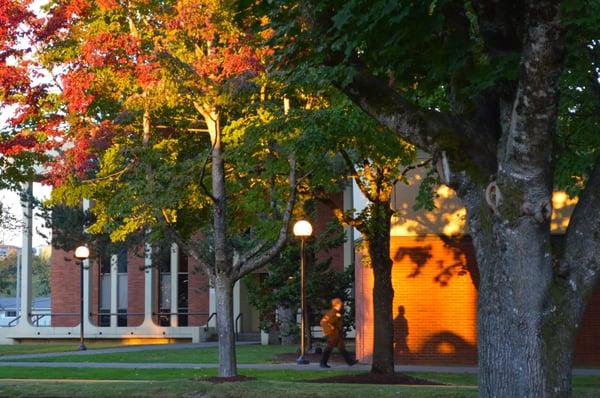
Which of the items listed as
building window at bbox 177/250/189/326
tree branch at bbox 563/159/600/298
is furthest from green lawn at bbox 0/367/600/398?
building window at bbox 177/250/189/326

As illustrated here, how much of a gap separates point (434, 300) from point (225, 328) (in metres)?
7.39

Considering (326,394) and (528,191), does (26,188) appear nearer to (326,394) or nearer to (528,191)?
(326,394)

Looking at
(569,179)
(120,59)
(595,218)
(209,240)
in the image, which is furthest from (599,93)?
(209,240)

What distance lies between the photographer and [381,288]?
19.8 meters

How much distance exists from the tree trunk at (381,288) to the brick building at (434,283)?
4026mm

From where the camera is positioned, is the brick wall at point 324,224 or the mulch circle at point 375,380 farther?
the brick wall at point 324,224

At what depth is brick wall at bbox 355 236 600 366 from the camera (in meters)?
23.7

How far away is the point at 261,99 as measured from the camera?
18516mm

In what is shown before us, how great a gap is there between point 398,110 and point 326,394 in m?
6.05

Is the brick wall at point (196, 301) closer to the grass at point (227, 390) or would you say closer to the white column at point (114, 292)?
the white column at point (114, 292)

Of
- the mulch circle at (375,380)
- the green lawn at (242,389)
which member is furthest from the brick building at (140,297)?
the green lawn at (242,389)

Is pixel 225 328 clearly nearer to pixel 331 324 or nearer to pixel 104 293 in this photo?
pixel 331 324

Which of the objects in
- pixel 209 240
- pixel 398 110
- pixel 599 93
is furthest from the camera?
pixel 209 240

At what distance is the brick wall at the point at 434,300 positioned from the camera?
23.7m
